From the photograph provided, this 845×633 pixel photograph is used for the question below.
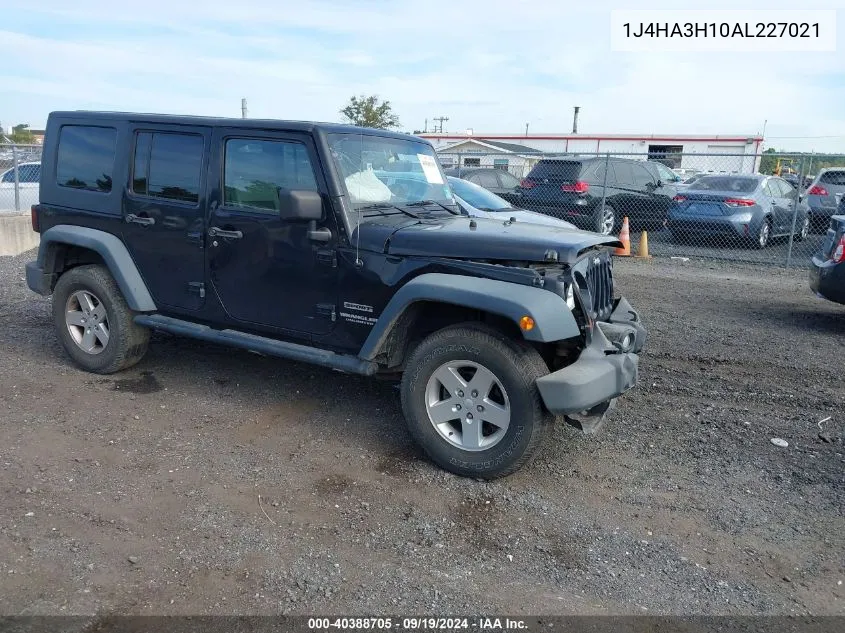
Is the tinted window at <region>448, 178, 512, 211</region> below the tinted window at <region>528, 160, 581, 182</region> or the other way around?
below

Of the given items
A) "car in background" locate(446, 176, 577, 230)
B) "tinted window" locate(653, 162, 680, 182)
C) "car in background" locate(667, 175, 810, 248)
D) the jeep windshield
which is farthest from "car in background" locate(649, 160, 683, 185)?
the jeep windshield

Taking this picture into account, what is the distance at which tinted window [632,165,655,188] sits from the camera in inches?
608

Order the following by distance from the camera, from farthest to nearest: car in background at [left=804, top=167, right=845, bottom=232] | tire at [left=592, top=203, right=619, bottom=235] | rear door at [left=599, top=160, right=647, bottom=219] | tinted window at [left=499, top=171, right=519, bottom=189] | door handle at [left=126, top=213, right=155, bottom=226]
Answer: tinted window at [left=499, top=171, right=519, bottom=189], car in background at [left=804, top=167, right=845, bottom=232], rear door at [left=599, top=160, right=647, bottom=219], tire at [left=592, top=203, right=619, bottom=235], door handle at [left=126, top=213, right=155, bottom=226]

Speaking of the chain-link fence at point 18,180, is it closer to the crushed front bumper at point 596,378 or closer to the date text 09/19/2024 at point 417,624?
the crushed front bumper at point 596,378

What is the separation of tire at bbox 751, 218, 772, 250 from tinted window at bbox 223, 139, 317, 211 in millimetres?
11630

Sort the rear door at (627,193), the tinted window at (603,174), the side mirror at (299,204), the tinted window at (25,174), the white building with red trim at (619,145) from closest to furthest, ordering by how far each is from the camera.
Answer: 1. the side mirror at (299,204)
2. the tinted window at (25,174)
3. the tinted window at (603,174)
4. the rear door at (627,193)
5. the white building with red trim at (619,145)

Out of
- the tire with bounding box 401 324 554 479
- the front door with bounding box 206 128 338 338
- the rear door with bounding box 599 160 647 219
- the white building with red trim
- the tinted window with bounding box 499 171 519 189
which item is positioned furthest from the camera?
the white building with red trim

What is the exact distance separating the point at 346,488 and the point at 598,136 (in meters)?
32.6

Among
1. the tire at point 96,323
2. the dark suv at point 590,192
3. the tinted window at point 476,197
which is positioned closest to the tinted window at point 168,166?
the tire at point 96,323

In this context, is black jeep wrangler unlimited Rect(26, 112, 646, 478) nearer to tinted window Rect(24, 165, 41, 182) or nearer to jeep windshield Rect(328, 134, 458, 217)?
jeep windshield Rect(328, 134, 458, 217)

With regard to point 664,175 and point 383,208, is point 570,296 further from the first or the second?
point 664,175

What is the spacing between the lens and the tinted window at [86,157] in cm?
542

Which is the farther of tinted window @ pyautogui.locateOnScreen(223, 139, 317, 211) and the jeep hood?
Answer: tinted window @ pyautogui.locateOnScreen(223, 139, 317, 211)

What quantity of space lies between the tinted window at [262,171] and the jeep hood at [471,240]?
0.56 meters
